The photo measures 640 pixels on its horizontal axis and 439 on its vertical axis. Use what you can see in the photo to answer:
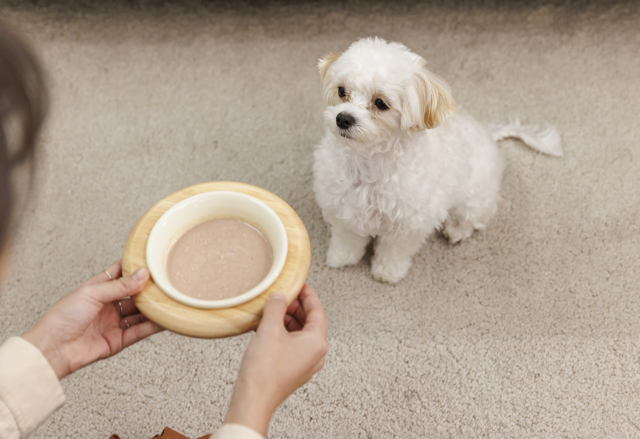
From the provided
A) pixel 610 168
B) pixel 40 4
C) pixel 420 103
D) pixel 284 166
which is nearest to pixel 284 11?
pixel 284 166

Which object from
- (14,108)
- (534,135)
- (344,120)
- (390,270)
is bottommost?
(390,270)

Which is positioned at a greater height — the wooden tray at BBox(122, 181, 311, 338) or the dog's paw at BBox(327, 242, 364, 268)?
the wooden tray at BBox(122, 181, 311, 338)

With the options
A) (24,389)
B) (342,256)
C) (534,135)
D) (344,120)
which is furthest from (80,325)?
(534,135)

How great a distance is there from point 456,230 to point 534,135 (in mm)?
465

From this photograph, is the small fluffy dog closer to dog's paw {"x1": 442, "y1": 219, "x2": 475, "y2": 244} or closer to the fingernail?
dog's paw {"x1": 442, "y1": 219, "x2": 475, "y2": 244}

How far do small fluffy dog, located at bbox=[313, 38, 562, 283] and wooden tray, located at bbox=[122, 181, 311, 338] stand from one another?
0.29 m

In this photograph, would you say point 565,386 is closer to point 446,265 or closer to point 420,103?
point 446,265

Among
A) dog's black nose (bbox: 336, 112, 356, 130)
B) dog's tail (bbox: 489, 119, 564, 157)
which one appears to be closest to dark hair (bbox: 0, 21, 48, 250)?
dog's black nose (bbox: 336, 112, 356, 130)

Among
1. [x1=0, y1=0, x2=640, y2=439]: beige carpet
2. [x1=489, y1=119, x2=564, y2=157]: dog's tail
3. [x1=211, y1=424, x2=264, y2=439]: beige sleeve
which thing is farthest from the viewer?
[x1=489, y1=119, x2=564, y2=157]: dog's tail

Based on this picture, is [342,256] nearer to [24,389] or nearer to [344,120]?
[344,120]

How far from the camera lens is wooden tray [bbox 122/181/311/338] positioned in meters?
0.58

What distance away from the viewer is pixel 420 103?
0.81m

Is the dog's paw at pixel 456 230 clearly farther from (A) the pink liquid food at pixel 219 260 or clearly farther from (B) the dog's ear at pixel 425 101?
(A) the pink liquid food at pixel 219 260

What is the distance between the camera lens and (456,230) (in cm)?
124
